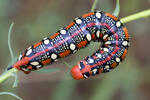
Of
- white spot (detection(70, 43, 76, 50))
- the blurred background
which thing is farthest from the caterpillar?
the blurred background

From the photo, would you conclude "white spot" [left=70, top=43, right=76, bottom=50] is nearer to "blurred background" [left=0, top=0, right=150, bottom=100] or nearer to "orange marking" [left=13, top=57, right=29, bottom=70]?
"orange marking" [left=13, top=57, right=29, bottom=70]

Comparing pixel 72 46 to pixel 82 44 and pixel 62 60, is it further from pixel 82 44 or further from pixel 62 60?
pixel 62 60

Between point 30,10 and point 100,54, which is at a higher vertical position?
point 30,10

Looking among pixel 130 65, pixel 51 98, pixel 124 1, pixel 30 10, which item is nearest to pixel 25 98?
pixel 51 98

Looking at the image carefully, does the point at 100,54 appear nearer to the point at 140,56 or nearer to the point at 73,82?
the point at 73,82

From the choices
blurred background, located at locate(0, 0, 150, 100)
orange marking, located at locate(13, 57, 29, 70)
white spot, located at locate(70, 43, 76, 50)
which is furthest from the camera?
blurred background, located at locate(0, 0, 150, 100)

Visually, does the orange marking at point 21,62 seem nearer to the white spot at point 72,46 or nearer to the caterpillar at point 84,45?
the caterpillar at point 84,45
